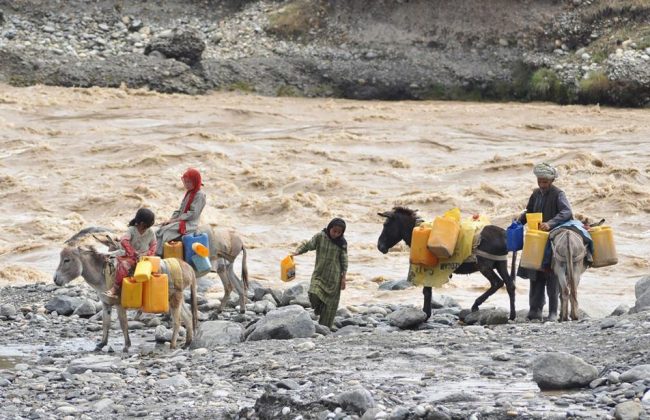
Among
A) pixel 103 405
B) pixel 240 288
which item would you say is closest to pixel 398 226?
pixel 240 288

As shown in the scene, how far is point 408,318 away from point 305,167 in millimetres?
16396

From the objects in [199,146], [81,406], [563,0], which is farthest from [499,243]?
[563,0]

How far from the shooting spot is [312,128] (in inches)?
1384

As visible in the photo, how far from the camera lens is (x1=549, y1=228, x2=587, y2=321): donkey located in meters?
14.7

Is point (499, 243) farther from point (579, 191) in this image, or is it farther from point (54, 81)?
point (54, 81)

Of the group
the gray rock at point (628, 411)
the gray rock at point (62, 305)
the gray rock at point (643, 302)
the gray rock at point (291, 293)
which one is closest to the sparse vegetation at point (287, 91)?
the gray rock at point (291, 293)

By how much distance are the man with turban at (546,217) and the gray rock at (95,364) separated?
4.81 metres

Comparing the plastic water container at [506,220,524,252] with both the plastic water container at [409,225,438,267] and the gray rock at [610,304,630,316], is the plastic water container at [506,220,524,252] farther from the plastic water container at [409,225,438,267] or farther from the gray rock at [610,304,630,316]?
the gray rock at [610,304,630,316]

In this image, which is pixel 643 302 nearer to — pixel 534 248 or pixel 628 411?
pixel 534 248

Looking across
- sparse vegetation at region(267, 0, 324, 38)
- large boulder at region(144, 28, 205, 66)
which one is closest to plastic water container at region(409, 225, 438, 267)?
large boulder at region(144, 28, 205, 66)

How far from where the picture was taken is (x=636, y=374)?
32.2 ft

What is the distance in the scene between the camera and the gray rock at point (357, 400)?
964 centimetres

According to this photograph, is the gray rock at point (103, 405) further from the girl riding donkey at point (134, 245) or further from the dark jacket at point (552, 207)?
the dark jacket at point (552, 207)

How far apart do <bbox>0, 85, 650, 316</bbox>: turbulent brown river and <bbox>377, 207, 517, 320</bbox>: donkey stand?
2.84 metres
